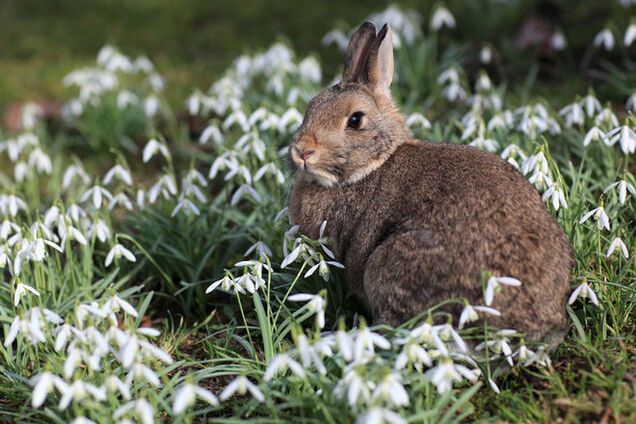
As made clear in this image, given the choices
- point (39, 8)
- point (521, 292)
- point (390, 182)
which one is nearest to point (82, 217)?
point (390, 182)

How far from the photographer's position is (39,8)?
37.0 feet

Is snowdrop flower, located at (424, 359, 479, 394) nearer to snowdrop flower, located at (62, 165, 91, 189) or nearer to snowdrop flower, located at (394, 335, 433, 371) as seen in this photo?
snowdrop flower, located at (394, 335, 433, 371)

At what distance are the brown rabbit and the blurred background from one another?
2.82m

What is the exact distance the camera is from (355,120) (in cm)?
444

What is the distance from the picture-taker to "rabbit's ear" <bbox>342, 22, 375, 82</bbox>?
475cm

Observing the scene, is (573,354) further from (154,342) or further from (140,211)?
(140,211)

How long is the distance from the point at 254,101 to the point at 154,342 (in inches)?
114

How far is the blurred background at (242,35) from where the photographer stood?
299 inches

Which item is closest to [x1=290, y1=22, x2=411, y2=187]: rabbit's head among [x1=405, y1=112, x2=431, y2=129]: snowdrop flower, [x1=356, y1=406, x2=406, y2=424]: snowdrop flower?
[x1=405, y1=112, x2=431, y2=129]: snowdrop flower

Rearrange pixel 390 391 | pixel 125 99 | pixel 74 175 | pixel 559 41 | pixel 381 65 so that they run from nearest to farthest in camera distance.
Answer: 1. pixel 390 391
2. pixel 381 65
3. pixel 74 175
4. pixel 559 41
5. pixel 125 99

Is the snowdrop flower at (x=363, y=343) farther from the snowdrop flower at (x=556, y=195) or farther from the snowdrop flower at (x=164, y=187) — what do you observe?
the snowdrop flower at (x=164, y=187)

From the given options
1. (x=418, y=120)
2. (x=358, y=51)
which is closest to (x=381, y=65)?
(x=358, y=51)

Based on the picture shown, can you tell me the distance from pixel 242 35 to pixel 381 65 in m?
5.26

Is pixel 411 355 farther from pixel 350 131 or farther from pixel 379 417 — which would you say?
pixel 350 131
